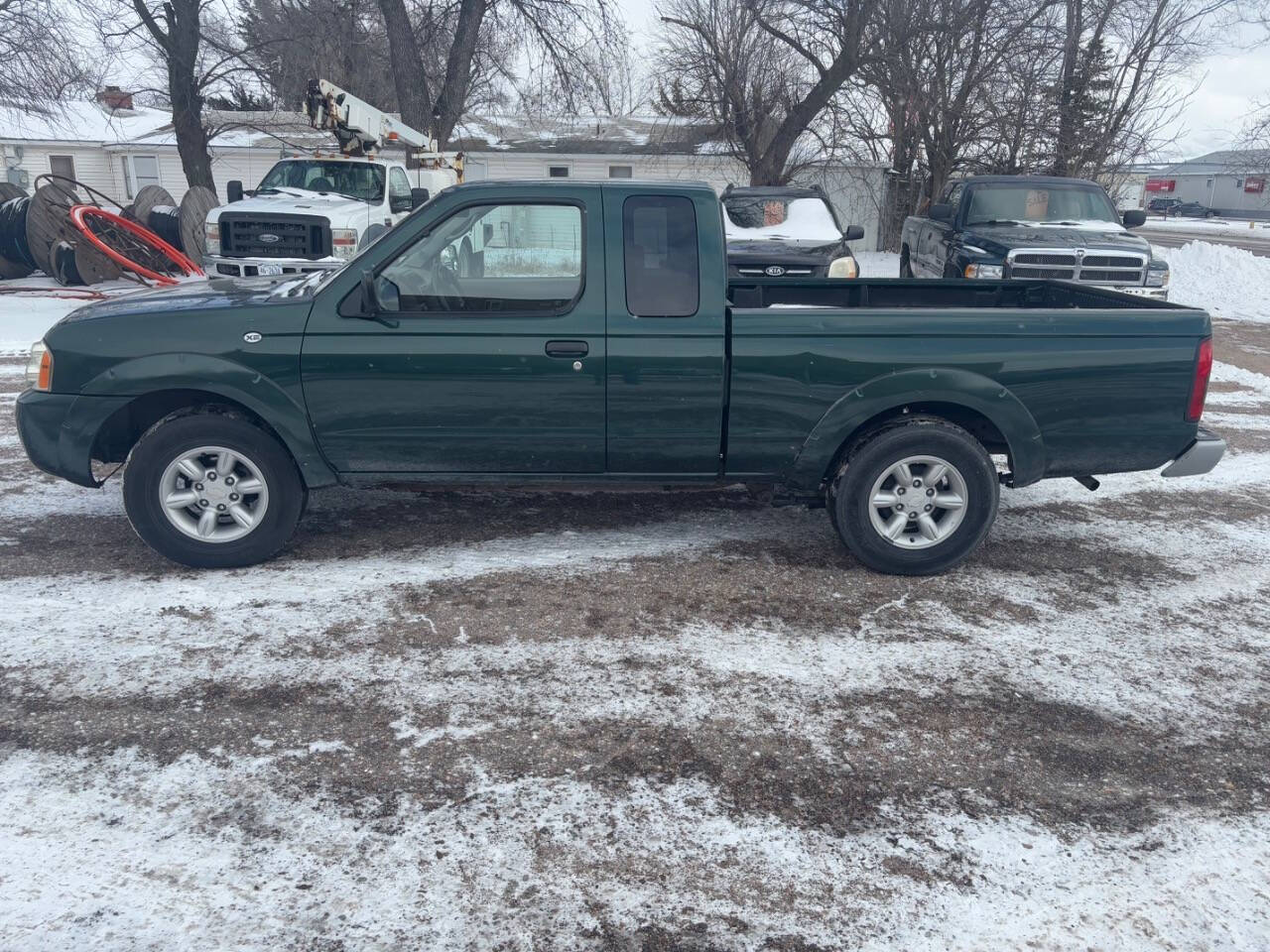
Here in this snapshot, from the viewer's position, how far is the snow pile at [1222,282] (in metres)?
17.1

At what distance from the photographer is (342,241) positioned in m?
13.2

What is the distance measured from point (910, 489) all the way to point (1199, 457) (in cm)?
150

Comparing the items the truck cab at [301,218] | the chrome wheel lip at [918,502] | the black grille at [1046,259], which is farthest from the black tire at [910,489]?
the truck cab at [301,218]

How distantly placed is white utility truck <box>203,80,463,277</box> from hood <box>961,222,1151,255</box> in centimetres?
745

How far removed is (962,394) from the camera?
495 cm

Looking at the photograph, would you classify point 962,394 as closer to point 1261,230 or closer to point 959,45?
point 959,45

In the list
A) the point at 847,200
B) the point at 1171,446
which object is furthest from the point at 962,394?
the point at 847,200

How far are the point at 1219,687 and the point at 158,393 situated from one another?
5.02 meters

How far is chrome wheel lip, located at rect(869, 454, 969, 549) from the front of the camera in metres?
5.04

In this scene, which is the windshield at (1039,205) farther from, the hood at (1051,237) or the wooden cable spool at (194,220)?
the wooden cable spool at (194,220)

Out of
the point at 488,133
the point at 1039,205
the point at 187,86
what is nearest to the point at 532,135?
the point at 488,133

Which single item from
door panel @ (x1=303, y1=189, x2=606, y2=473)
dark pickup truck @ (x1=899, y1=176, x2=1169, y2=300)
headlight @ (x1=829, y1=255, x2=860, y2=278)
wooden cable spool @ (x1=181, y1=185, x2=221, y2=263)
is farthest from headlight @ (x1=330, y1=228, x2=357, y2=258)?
door panel @ (x1=303, y1=189, x2=606, y2=473)

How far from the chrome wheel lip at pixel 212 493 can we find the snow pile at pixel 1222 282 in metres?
16.0

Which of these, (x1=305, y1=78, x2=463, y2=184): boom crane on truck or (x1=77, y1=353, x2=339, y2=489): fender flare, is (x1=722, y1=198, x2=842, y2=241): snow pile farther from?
(x1=77, y1=353, x2=339, y2=489): fender flare
